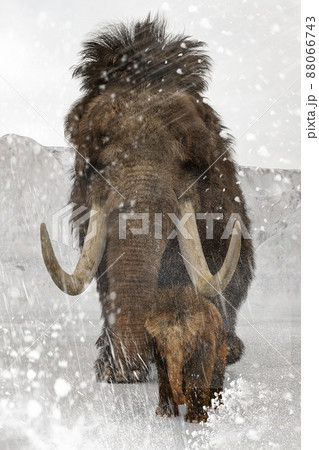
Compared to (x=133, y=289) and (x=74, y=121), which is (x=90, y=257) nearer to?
(x=133, y=289)

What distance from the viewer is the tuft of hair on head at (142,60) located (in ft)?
7.67

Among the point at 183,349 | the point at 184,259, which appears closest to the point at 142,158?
the point at 184,259

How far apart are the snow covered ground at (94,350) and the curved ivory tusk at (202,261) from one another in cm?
28

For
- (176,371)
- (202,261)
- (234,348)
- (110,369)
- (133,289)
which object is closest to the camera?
(176,371)

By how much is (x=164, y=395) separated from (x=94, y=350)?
0.95 meters

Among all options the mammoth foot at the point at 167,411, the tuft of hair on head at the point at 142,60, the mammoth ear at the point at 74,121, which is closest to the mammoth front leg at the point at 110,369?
the mammoth foot at the point at 167,411

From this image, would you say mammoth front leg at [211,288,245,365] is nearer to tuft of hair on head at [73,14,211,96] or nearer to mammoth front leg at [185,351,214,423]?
mammoth front leg at [185,351,214,423]

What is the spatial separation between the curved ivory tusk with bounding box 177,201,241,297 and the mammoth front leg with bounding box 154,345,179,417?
25cm

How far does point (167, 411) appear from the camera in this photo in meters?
1.93

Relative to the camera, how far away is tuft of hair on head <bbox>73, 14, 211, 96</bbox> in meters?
2.34
